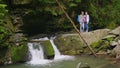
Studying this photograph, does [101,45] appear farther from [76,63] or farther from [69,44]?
[76,63]

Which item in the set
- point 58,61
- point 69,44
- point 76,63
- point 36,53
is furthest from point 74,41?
point 76,63

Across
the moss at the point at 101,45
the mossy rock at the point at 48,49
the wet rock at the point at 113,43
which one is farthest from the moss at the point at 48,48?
the wet rock at the point at 113,43

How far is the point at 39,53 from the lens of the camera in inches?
877

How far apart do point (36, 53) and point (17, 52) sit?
1671mm

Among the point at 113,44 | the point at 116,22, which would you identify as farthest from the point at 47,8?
the point at 116,22

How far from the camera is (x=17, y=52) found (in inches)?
827

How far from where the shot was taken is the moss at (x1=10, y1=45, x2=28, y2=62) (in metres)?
20.9

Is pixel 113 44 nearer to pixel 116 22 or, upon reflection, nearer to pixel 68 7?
pixel 68 7

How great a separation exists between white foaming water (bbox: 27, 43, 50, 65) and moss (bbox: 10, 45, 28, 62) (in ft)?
2.49

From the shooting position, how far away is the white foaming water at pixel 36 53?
70.9 feet

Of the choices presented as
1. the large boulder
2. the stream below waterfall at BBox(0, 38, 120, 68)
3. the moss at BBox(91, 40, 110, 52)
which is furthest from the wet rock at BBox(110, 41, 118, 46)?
the stream below waterfall at BBox(0, 38, 120, 68)

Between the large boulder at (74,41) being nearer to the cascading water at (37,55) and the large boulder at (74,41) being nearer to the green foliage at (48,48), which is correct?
the cascading water at (37,55)

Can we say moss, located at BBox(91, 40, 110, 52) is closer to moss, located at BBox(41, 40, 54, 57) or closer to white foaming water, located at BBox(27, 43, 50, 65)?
moss, located at BBox(41, 40, 54, 57)

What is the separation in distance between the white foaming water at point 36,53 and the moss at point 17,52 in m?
0.76
